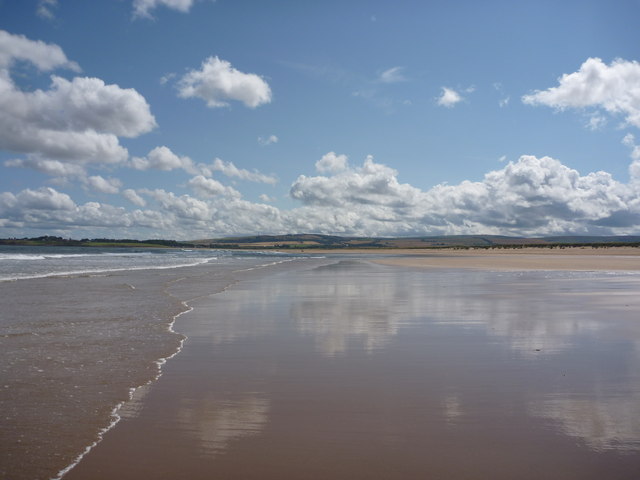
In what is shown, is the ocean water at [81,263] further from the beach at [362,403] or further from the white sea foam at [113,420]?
the beach at [362,403]

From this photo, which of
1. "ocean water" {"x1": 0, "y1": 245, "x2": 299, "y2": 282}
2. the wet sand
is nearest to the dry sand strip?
"ocean water" {"x1": 0, "y1": 245, "x2": 299, "y2": 282}

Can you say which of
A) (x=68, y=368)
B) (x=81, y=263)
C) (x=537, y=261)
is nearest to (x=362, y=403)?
(x=68, y=368)

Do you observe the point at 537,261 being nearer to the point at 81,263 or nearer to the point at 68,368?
the point at 81,263

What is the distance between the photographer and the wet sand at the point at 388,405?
4699 mm

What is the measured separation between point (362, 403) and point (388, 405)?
0.35 meters

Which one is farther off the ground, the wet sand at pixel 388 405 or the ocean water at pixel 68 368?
the wet sand at pixel 388 405

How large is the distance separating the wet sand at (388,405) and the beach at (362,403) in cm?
2

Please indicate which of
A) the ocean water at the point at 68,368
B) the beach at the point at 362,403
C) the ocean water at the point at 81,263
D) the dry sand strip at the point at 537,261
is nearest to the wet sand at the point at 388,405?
the beach at the point at 362,403

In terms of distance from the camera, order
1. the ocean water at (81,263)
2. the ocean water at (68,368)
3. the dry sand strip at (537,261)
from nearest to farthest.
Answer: the ocean water at (68,368) → the ocean water at (81,263) → the dry sand strip at (537,261)

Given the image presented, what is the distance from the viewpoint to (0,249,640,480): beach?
4719mm

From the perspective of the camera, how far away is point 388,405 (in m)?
6.33

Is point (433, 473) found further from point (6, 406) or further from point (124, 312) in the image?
point (124, 312)

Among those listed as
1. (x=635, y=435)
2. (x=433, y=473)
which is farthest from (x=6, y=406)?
(x=635, y=435)

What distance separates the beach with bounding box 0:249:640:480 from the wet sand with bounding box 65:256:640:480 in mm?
23
